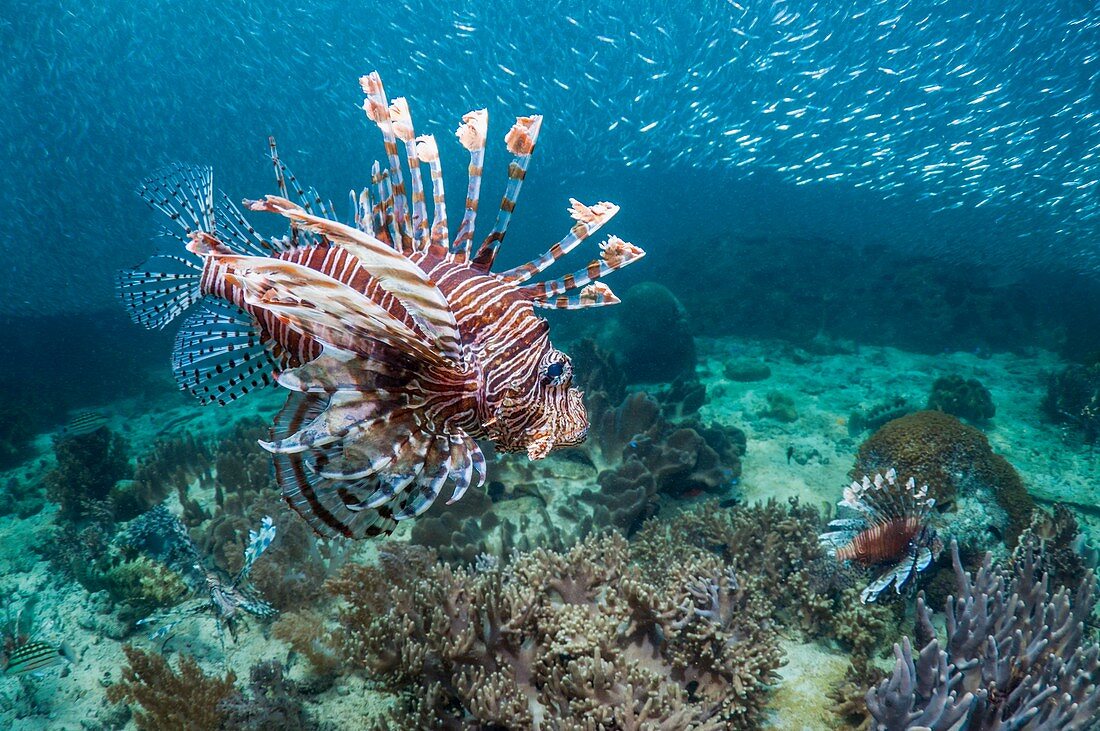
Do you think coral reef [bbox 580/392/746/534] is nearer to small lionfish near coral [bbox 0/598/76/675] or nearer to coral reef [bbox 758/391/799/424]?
coral reef [bbox 758/391/799/424]

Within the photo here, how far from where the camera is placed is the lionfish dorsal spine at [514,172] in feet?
6.91

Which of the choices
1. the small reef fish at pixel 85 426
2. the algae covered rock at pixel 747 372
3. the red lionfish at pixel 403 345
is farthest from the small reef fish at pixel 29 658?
the algae covered rock at pixel 747 372

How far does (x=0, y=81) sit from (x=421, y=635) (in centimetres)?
4442

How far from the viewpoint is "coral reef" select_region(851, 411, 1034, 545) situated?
5359 mm

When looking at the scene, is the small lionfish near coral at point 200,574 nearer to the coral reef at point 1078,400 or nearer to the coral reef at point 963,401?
the coral reef at point 963,401

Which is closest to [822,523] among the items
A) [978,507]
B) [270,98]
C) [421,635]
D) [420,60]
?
[978,507]

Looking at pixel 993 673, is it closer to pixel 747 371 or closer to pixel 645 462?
pixel 645 462

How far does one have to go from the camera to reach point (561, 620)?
3.60m

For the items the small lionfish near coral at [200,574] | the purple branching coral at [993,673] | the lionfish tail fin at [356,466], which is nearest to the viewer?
the lionfish tail fin at [356,466]

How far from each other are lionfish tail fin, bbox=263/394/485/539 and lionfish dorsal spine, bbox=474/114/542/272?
86 centimetres

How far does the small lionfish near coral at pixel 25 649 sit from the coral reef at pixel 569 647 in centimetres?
275

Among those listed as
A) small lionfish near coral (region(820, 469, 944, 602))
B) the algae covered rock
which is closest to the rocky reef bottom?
small lionfish near coral (region(820, 469, 944, 602))

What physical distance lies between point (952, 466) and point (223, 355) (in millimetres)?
7228

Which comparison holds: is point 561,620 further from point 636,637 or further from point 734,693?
point 734,693
